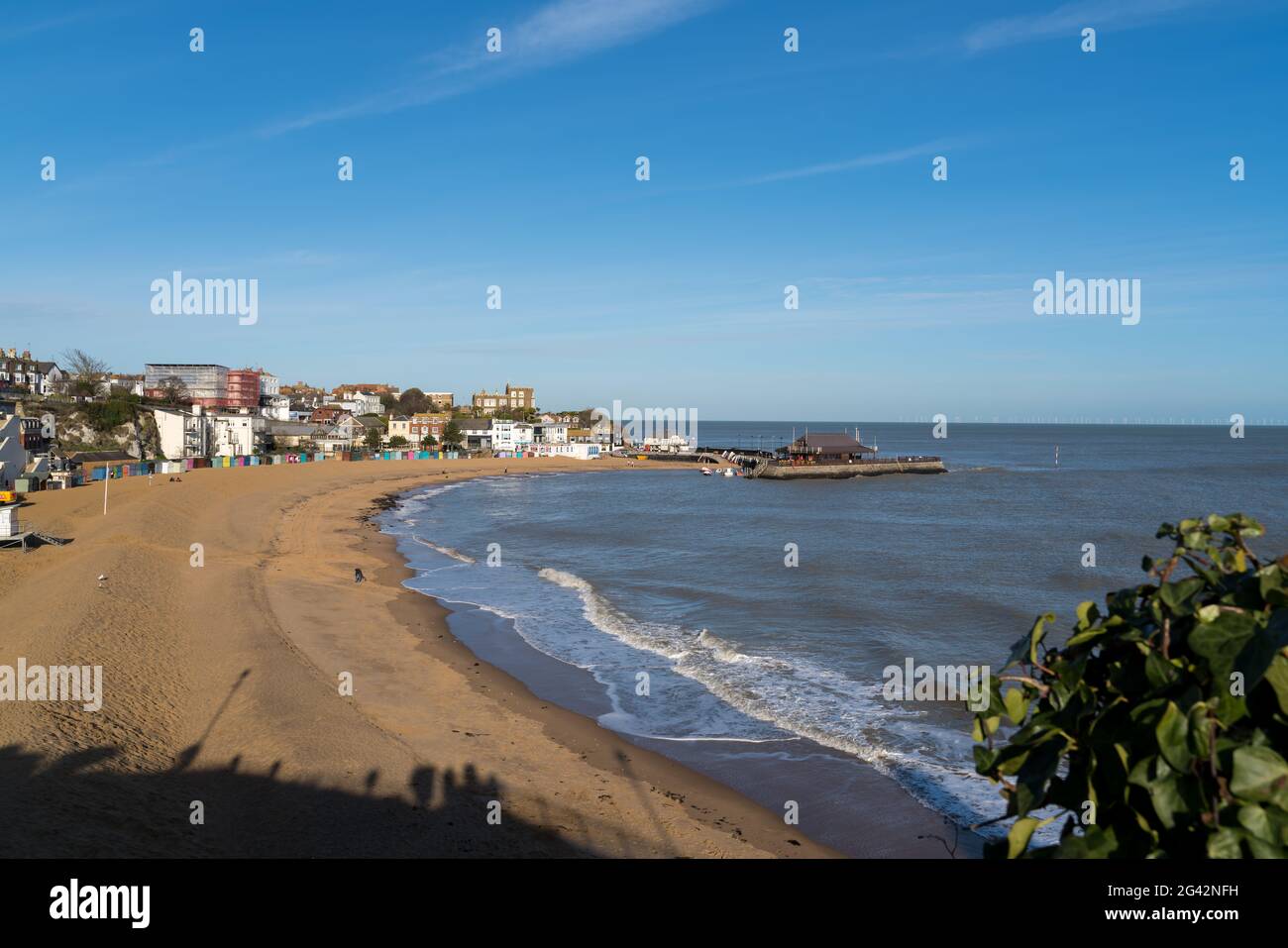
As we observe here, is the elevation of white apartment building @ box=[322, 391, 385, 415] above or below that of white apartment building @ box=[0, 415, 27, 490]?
above

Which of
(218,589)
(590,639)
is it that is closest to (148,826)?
(590,639)

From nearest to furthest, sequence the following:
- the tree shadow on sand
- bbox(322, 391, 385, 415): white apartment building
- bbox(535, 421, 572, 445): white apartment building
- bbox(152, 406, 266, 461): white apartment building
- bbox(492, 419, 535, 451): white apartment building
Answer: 1. the tree shadow on sand
2. bbox(152, 406, 266, 461): white apartment building
3. bbox(492, 419, 535, 451): white apartment building
4. bbox(535, 421, 572, 445): white apartment building
5. bbox(322, 391, 385, 415): white apartment building

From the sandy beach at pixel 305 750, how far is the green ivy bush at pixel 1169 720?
33.0ft

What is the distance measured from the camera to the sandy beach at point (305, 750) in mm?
11680

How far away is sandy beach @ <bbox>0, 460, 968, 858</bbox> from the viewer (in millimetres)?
11680

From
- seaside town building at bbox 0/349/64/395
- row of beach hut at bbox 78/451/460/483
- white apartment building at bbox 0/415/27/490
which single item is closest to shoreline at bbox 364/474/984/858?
row of beach hut at bbox 78/451/460/483

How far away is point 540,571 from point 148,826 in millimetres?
25425

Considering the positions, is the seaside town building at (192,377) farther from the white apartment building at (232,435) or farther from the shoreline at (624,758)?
the shoreline at (624,758)

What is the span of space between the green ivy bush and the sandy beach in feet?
33.0

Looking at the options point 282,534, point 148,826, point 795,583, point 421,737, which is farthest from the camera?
point 282,534

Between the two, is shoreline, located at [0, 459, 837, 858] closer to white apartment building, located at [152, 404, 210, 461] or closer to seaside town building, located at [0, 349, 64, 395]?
white apartment building, located at [152, 404, 210, 461]

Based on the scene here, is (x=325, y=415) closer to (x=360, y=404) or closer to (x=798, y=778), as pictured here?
(x=360, y=404)

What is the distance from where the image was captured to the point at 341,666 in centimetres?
2098
